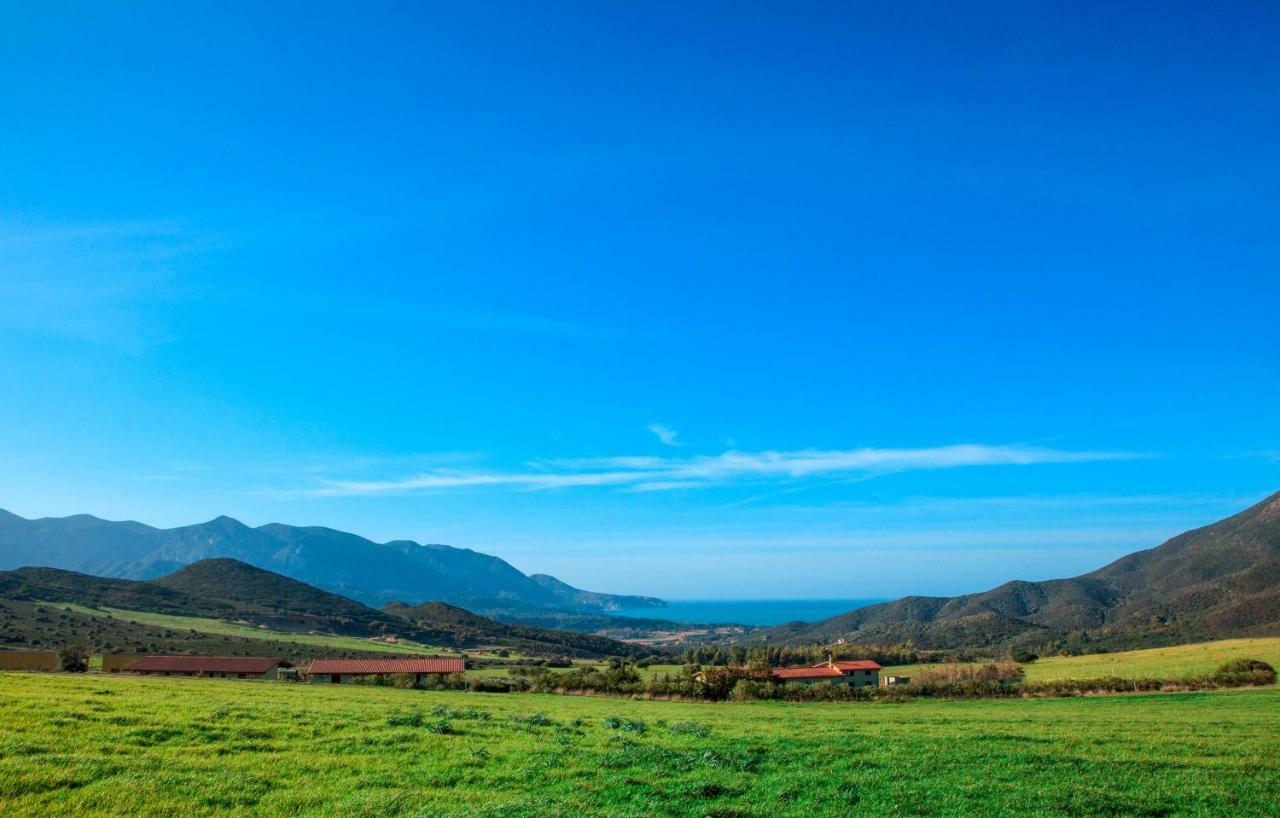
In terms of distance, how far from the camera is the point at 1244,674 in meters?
46.5

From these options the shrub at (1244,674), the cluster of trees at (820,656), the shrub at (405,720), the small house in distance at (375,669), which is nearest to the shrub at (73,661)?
the small house in distance at (375,669)

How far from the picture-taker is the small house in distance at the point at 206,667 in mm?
57062

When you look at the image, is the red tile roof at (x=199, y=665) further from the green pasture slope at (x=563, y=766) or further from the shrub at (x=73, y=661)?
the green pasture slope at (x=563, y=766)

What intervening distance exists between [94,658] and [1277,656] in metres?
95.0

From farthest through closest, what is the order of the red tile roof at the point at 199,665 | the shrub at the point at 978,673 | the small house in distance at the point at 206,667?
1. the shrub at the point at 978,673
2. the red tile roof at the point at 199,665
3. the small house in distance at the point at 206,667

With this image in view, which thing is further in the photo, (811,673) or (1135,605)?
(1135,605)

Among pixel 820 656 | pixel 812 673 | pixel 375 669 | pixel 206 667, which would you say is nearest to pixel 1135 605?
pixel 820 656

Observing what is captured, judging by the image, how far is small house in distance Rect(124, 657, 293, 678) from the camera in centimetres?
5706

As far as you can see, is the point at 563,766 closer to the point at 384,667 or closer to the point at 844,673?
the point at 384,667

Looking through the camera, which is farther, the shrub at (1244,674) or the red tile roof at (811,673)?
the red tile roof at (811,673)

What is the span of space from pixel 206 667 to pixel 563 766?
56.7 metres

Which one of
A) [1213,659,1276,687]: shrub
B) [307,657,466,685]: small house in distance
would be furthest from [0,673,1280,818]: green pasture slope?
[307,657,466,685]: small house in distance

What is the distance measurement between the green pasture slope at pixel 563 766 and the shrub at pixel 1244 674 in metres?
27.4

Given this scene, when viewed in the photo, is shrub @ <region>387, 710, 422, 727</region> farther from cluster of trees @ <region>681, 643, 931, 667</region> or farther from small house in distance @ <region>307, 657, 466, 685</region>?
cluster of trees @ <region>681, 643, 931, 667</region>
